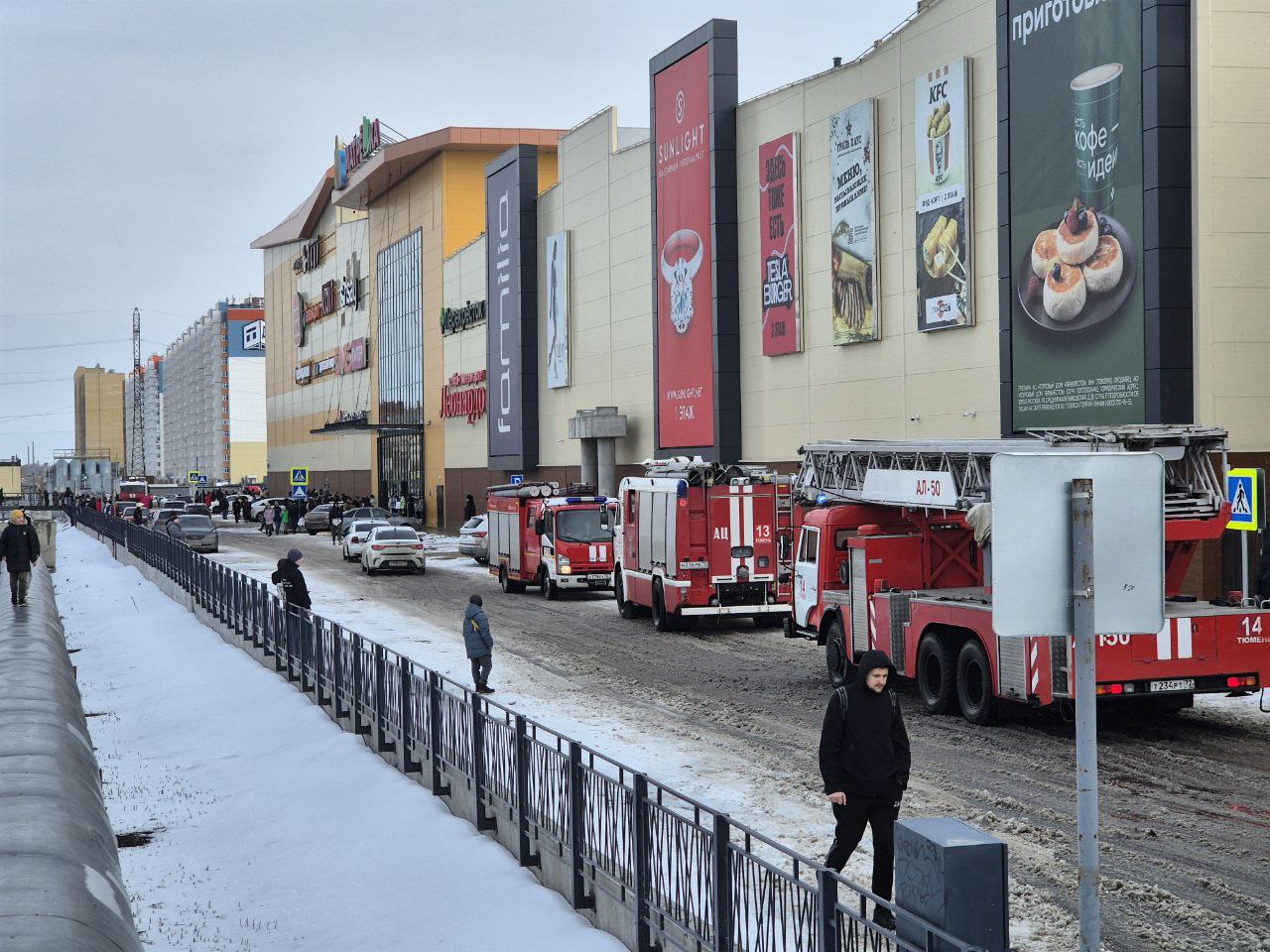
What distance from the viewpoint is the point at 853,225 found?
3741 cm

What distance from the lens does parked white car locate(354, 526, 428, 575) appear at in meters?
44.3

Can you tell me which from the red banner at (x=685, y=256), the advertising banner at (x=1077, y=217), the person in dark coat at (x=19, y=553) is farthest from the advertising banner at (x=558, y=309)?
the person in dark coat at (x=19, y=553)

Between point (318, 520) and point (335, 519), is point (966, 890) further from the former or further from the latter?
point (318, 520)

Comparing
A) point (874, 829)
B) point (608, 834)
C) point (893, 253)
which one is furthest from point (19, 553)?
point (893, 253)

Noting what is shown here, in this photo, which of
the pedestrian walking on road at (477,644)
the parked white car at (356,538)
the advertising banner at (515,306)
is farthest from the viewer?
the advertising banner at (515,306)

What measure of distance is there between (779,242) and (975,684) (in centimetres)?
2573

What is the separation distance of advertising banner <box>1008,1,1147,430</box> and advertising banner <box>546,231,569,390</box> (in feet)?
98.9

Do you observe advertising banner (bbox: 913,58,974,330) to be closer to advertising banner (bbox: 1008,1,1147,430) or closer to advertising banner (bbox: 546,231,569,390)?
advertising banner (bbox: 1008,1,1147,430)

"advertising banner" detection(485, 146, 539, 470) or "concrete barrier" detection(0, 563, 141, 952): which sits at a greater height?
"advertising banner" detection(485, 146, 539, 470)

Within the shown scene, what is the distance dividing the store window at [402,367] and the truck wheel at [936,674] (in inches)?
2520

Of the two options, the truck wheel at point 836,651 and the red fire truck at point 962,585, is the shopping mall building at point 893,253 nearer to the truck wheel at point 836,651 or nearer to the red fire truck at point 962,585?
the red fire truck at point 962,585

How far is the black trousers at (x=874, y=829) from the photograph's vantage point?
921cm

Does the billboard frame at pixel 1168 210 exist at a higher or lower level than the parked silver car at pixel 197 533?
higher

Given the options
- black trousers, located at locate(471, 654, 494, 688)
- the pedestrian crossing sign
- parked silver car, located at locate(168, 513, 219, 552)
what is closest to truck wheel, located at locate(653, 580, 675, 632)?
black trousers, located at locate(471, 654, 494, 688)
